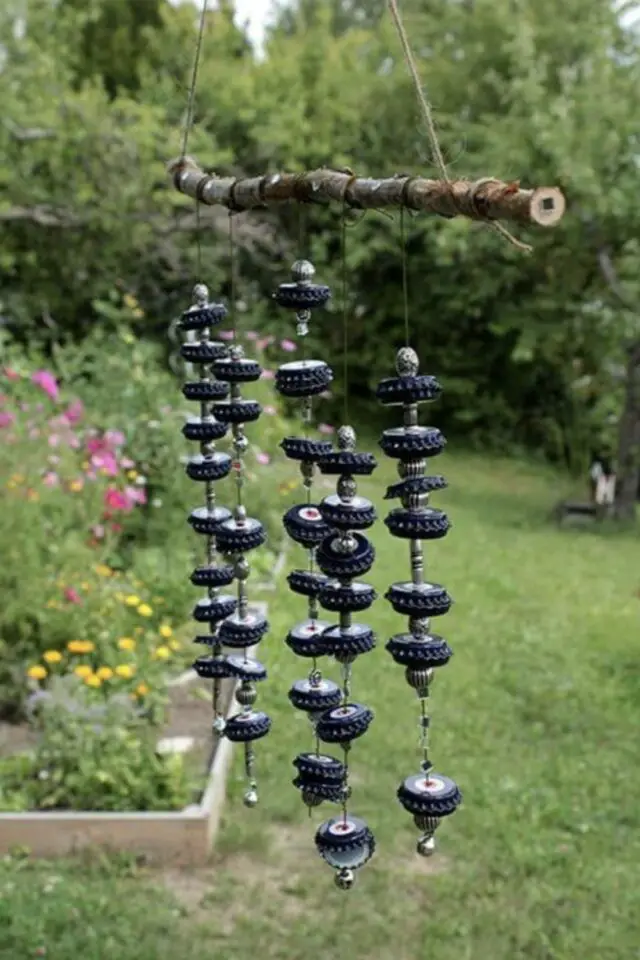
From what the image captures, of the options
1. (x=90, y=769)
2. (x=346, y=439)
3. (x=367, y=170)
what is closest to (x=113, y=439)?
(x=90, y=769)

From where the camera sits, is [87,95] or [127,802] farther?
[87,95]

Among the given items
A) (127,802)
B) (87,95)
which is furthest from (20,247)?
(127,802)

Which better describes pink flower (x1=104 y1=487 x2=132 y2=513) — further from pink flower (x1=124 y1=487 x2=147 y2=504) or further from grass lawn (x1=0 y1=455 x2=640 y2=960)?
grass lawn (x1=0 y1=455 x2=640 y2=960)

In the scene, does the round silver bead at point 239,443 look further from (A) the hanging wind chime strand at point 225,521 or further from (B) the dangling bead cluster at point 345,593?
(B) the dangling bead cluster at point 345,593

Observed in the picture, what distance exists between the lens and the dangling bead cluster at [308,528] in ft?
6.42

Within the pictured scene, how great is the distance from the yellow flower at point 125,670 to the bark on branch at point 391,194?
2595 mm

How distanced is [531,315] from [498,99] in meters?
2.65

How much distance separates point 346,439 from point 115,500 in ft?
13.4

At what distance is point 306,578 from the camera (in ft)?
6.80

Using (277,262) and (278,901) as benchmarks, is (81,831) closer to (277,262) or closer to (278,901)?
(278,901)

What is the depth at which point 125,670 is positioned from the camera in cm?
455

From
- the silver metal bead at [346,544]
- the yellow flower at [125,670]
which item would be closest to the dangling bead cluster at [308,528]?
the silver metal bead at [346,544]

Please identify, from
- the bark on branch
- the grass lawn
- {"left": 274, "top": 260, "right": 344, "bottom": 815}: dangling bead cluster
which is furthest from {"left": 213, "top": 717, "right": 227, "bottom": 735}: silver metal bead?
the grass lawn

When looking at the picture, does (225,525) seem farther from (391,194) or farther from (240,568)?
(391,194)
